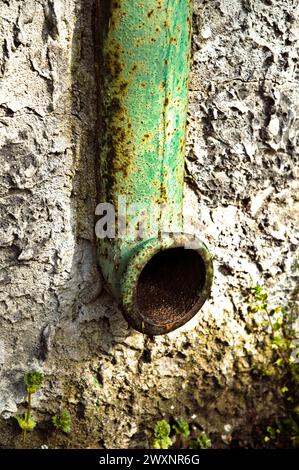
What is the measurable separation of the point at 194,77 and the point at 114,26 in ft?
1.08

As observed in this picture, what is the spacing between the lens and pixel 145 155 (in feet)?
4.81

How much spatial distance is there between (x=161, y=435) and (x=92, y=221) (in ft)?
2.25

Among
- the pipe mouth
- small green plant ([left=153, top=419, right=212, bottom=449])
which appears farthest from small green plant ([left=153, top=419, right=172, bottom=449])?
the pipe mouth

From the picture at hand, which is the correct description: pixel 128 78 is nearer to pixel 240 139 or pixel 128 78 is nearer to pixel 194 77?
pixel 194 77

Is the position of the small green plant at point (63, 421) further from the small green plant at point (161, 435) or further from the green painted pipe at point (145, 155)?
the green painted pipe at point (145, 155)

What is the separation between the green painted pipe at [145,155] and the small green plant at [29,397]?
0.32 m

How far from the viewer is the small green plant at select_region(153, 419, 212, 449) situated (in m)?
1.78

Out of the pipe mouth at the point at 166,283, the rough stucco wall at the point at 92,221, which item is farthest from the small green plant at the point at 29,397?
the pipe mouth at the point at 166,283

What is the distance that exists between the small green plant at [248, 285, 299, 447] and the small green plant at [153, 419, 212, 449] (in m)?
0.21

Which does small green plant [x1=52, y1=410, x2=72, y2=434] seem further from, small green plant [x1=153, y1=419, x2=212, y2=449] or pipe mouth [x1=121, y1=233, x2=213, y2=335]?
pipe mouth [x1=121, y1=233, x2=213, y2=335]

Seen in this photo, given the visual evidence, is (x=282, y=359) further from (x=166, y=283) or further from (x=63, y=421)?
(x=63, y=421)

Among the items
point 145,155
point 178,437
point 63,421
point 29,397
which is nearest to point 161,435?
point 178,437

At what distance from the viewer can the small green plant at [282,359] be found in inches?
74.9

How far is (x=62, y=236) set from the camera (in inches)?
63.6
